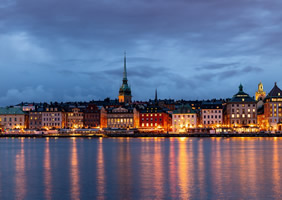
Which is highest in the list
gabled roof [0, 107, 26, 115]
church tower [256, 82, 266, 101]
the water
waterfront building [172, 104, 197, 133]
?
church tower [256, 82, 266, 101]

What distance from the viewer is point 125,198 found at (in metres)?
23.4

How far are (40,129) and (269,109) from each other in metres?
61.0

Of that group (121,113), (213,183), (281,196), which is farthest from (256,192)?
(121,113)

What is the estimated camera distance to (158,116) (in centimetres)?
13200

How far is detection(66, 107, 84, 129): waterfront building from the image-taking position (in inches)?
5408

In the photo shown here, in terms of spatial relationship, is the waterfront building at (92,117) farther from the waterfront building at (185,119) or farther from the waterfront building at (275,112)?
the waterfront building at (275,112)

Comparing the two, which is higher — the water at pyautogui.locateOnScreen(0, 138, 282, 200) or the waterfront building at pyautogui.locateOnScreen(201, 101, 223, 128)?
the waterfront building at pyautogui.locateOnScreen(201, 101, 223, 128)

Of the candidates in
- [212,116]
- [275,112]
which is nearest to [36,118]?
[212,116]

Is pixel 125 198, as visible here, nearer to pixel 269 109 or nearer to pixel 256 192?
pixel 256 192

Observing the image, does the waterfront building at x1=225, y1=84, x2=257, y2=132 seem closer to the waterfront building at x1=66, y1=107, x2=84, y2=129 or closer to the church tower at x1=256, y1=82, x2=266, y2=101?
the waterfront building at x1=66, y1=107, x2=84, y2=129

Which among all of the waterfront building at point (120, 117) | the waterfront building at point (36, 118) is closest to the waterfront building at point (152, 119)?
the waterfront building at point (120, 117)

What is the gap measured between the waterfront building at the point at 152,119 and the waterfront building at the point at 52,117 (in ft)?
72.5

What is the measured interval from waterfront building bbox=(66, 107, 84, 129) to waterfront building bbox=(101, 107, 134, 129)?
6600 mm

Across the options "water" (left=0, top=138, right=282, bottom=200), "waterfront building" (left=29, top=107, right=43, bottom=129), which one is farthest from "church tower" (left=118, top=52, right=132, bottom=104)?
"water" (left=0, top=138, right=282, bottom=200)
